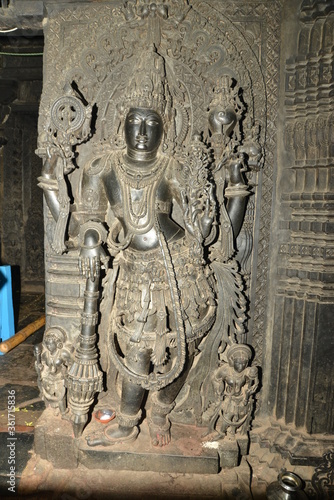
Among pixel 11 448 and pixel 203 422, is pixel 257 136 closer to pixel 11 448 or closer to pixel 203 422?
pixel 203 422

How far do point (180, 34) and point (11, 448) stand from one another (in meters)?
3.86

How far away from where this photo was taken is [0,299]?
5848mm

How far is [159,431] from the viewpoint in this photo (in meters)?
3.04

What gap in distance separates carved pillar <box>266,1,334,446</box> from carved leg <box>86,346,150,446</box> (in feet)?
4.14

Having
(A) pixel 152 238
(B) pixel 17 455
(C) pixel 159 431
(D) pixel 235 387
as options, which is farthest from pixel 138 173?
(B) pixel 17 455

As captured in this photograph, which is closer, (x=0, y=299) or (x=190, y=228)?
(x=190, y=228)

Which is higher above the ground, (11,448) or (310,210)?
(310,210)

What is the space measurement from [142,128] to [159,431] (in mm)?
2439

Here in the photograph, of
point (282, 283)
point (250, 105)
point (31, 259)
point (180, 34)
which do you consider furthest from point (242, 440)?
point (31, 259)

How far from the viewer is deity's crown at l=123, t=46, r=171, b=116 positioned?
2.76 m

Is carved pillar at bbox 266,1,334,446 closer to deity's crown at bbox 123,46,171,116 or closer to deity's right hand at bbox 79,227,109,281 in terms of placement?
deity's crown at bbox 123,46,171,116

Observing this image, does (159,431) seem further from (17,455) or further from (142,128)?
(142,128)

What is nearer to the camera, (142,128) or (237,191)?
(142,128)

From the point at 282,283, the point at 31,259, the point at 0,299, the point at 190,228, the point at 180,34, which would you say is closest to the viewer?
the point at 190,228
